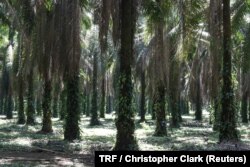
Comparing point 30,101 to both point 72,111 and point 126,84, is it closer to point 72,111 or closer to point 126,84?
point 72,111

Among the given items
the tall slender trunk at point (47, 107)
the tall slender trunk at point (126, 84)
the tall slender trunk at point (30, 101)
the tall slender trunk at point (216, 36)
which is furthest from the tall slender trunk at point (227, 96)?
the tall slender trunk at point (30, 101)

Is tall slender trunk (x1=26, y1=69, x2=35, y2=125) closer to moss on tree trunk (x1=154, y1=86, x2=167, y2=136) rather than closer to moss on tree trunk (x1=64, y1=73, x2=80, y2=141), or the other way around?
moss on tree trunk (x1=154, y1=86, x2=167, y2=136)

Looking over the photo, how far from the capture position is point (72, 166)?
1370 cm

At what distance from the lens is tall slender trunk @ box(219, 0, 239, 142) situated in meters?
18.7

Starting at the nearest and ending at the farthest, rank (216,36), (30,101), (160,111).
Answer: (216,36) < (160,111) < (30,101)

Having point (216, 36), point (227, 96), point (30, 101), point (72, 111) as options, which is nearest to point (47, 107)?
point (72, 111)

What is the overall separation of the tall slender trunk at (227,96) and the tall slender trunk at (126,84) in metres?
4.62

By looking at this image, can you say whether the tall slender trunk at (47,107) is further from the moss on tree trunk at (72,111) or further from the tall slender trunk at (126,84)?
the tall slender trunk at (126,84)

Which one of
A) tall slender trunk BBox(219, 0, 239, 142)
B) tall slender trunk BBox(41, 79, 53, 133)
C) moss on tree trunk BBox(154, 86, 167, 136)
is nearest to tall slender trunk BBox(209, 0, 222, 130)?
tall slender trunk BBox(219, 0, 239, 142)

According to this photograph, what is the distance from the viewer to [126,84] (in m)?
15.7

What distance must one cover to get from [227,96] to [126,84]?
199 inches

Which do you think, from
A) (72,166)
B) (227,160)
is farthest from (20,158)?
(227,160)

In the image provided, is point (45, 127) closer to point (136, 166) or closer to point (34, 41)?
point (34, 41)

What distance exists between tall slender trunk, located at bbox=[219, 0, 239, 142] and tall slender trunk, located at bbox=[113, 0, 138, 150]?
4.62m
